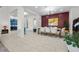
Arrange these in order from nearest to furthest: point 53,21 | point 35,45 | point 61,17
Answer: point 35,45 → point 61,17 → point 53,21

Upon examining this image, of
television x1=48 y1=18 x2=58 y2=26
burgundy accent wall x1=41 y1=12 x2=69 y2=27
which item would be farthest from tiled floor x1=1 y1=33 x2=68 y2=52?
television x1=48 y1=18 x2=58 y2=26

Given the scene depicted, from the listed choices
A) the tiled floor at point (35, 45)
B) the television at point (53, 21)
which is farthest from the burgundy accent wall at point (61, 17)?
the tiled floor at point (35, 45)

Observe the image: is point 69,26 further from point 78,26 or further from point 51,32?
point 78,26

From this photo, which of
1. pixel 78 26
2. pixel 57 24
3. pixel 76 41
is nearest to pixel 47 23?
pixel 57 24

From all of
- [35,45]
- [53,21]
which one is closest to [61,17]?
[53,21]

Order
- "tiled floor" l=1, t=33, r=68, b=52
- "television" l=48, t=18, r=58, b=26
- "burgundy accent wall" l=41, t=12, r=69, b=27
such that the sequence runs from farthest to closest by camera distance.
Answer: "television" l=48, t=18, r=58, b=26
"burgundy accent wall" l=41, t=12, r=69, b=27
"tiled floor" l=1, t=33, r=68, b=52

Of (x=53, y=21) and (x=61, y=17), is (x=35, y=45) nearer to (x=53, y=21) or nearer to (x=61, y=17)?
(x=61, y=17)

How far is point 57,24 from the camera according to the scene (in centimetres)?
1182

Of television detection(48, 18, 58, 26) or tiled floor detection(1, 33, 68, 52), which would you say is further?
television detection(48, 18, 58, 26)

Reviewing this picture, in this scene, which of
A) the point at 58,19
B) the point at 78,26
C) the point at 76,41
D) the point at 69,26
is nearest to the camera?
the point at 76,41

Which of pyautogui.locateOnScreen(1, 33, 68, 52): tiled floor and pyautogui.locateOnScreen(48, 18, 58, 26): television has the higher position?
pyautogui.locateOnScreen(48, 18, 58, 26): television

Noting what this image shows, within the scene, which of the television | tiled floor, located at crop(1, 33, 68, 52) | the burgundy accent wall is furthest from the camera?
the television

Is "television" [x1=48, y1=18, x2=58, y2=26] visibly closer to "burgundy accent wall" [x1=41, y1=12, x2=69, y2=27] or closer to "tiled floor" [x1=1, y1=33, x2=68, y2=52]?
"burgundy accent wall" [x1=41, y1=12, x2=69, y2=27]

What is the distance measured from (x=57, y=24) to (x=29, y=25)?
6805 mm
